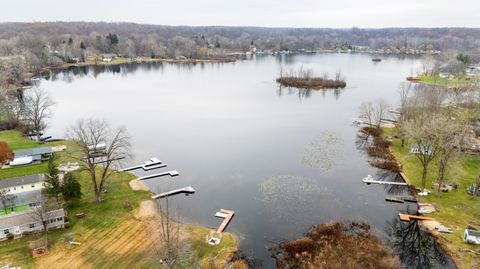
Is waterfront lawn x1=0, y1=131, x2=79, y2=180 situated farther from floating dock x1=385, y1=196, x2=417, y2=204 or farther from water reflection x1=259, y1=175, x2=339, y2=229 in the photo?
floating dock x1=385, y1=196, x2=417, y2=204

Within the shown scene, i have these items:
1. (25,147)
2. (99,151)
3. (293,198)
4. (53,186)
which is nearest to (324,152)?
(293,198)

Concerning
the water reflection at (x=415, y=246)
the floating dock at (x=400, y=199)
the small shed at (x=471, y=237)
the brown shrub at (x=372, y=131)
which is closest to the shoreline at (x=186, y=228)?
the water reflection at (x=415, y=246)

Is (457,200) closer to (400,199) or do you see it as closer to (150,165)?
(400,199)

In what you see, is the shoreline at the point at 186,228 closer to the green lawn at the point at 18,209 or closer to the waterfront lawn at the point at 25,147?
the green lawn at the point at 18,209

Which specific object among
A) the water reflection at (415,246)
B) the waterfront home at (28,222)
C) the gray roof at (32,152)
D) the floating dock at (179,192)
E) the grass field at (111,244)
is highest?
the gray roof at (32,152)

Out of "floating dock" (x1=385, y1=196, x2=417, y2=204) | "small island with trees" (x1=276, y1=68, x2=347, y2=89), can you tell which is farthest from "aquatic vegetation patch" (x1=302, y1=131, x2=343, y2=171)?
"small island with trees" (x1=276, y1=68, x2=347, y2=89)

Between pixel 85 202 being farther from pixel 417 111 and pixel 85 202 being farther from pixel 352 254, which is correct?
pixel 417 111

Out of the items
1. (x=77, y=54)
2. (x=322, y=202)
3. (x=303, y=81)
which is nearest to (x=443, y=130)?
(x=322, y=202)
